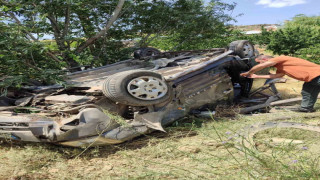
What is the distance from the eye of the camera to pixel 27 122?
3248 millimetres

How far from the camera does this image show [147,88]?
375 centimetres

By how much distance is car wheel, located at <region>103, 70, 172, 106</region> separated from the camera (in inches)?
140

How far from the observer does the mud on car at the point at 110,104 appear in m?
3.28

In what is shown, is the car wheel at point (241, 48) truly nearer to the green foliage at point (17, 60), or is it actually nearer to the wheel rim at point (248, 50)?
the wheel rim at point (248, 50)

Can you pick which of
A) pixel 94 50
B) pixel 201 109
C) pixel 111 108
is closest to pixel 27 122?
pixel 111 108

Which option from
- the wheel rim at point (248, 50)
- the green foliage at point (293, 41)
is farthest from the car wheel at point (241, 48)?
the green foliage at point (293, 41)

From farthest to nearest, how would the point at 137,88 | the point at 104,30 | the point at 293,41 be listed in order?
the point at 293,41
the point at 104,30
the point at 137,88

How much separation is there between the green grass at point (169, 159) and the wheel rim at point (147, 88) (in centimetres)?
61

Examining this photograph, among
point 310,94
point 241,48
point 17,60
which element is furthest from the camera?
point 241,48

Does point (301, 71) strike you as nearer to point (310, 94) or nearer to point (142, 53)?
point (310, 94)

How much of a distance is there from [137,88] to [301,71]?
310 centimetres

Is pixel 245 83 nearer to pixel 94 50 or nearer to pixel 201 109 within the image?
pixel 201 109

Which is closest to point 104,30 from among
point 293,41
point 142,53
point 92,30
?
point 92,30

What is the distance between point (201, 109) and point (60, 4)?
14.1ft
